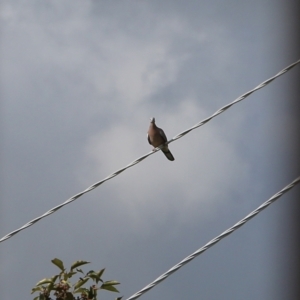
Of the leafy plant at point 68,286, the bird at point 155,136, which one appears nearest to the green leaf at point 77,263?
the leafy plant at point 68,286

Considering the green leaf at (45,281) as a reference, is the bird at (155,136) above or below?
above

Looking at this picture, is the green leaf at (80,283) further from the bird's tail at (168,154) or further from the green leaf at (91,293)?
the bird's tail at (168,154)

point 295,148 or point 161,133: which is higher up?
point 161,133

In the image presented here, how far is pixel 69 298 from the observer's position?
3.15 metres

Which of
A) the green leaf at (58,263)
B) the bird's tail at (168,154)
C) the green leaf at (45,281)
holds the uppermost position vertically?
the bird's tail at (168,154)

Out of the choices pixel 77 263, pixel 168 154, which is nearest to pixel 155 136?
pixel 168 154

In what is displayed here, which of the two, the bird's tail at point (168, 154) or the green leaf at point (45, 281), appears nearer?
the green leaf at point (45, 281)

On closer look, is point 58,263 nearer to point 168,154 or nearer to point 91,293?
point 91,293

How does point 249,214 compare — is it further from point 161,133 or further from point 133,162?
point 161,133

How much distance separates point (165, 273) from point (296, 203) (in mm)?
1665

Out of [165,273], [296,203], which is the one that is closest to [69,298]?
[165,273]

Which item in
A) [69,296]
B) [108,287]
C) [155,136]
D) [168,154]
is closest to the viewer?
[69,296]

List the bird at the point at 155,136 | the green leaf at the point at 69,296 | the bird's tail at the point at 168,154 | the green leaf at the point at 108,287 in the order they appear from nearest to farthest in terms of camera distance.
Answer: the green leaf at the point at 69,296 → the green leaf at the point at 108,287 → the bird at the point at 155,136 → the bird's tail at the point at 168,154

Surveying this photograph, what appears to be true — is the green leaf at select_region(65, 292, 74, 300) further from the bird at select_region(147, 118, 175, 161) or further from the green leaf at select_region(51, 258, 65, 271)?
the bird at select_region(147, 118, 175, 161)
